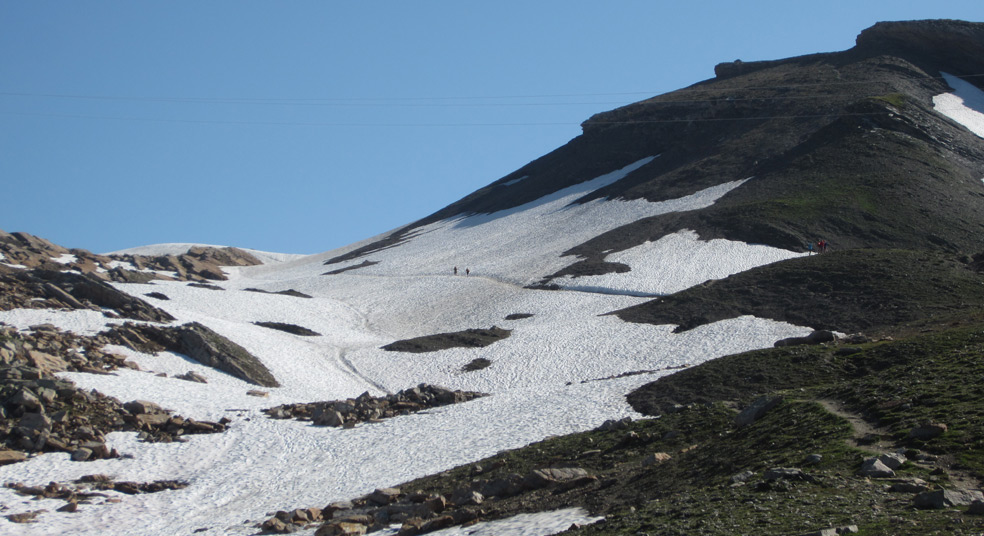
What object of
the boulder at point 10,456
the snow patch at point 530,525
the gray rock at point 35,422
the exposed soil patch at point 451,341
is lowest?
the snow patch at point 530,525

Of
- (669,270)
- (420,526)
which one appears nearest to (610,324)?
(669,270)

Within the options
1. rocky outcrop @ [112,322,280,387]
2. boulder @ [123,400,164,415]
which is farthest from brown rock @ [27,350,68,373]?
rocky outcrop @ [112,322,280,387]

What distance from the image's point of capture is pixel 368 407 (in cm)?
3509

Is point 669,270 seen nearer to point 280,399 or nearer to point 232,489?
point 280,399

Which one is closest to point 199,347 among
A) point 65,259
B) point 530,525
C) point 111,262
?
point 530,525

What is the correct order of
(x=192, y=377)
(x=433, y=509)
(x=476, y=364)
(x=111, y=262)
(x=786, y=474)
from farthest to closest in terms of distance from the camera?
(x=111, y=262), (x=476, y=364), (x=192, y=377), (x=433, y=509), (x=786, y=474)

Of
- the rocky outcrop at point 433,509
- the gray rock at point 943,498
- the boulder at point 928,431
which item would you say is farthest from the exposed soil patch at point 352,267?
the gray rock at point 943,498

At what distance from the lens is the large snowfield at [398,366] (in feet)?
83.6

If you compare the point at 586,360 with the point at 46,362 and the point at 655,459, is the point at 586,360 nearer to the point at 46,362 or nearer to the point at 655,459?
the point at 655,459

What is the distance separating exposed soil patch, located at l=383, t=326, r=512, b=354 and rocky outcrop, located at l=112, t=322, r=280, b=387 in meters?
9.94

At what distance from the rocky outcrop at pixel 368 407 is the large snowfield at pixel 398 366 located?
0.93 meters

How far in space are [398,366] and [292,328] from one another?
11465 mm

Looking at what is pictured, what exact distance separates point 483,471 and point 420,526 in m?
5.24

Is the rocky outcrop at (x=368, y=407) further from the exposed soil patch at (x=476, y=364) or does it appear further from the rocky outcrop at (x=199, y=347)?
the exposed soil patch at (x=476, y=364)
